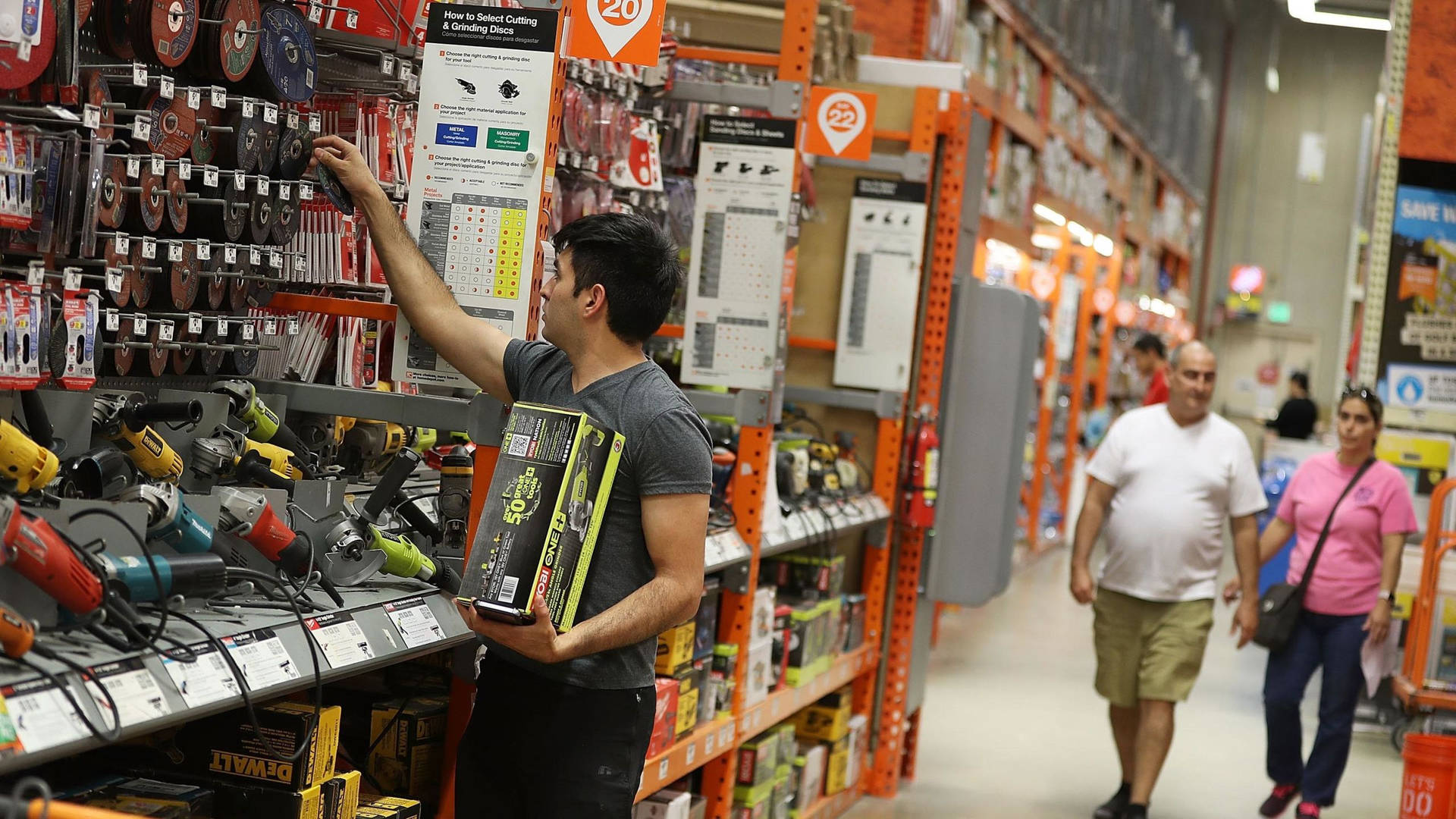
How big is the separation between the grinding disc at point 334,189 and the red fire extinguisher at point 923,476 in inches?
131

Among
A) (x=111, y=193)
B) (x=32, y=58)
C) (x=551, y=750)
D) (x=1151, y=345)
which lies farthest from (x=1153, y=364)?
(x=32, y=58)

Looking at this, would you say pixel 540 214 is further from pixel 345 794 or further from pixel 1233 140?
pixel 1233 140

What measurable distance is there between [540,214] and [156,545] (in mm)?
927

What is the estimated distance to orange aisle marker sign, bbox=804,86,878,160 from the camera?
5195 millimetres

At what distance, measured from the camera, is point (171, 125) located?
2859 millimetres

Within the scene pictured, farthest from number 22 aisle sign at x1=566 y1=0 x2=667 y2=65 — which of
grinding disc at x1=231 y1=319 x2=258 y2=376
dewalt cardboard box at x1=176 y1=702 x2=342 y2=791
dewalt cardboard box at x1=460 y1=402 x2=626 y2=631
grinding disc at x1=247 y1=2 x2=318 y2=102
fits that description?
dewalt cardboard box at x1=176 y1=702 x2=342 y2=791

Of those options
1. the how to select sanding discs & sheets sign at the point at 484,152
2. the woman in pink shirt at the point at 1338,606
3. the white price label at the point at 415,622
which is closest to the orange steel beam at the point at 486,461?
the how to select sanding discs & sheets sign at the point at 484,152

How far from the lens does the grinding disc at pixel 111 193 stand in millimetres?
2730

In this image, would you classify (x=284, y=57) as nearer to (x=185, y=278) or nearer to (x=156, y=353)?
(x=185, y=278)

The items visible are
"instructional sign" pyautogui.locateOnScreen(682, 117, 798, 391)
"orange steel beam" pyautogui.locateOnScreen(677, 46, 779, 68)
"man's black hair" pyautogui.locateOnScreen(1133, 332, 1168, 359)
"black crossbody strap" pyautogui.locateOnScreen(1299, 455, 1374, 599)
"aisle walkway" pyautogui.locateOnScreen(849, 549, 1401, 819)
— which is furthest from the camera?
"man's black hair" pyautogui.locateOnScreen(1133, 332, 1168, 359)

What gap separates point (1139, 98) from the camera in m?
16.0

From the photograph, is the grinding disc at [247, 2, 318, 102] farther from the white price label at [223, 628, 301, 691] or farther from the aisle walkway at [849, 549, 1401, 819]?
the aisle walkway at [849, 549, 1401, 819]

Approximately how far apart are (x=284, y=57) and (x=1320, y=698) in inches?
185

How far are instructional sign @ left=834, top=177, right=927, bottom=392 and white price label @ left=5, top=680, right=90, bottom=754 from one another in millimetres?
4229
